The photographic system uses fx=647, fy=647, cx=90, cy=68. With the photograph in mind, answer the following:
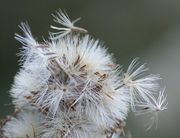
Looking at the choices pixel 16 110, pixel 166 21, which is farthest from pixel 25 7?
pixel 16 110

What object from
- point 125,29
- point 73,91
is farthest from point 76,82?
point 125,29

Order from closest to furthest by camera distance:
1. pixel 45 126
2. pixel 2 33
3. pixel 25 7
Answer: pixel 45 126
pixel 2 33
pixel 25 7

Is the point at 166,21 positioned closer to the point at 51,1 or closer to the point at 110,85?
the point at 51,1

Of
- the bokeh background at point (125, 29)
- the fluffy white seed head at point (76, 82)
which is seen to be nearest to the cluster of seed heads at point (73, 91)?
the fluffy white seed head at point (76, 82)

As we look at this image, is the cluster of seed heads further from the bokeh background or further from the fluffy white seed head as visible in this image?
the bokeh background

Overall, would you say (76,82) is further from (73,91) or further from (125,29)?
(125,29)

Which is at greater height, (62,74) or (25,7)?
(25,7)

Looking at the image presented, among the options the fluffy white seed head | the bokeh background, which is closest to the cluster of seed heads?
the fluffy white seed head
